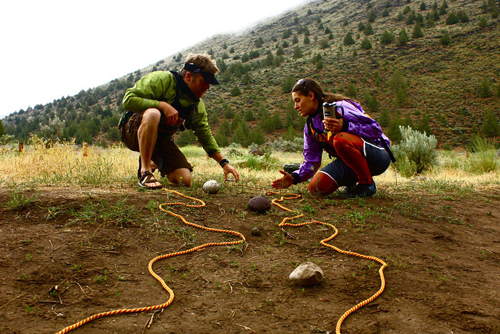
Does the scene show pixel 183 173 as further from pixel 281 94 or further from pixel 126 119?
pixel 281 94

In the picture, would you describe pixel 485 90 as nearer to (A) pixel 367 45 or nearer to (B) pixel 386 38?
(B) pixel 386 38

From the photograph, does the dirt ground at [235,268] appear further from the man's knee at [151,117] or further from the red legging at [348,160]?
the man's knee at [151,117]

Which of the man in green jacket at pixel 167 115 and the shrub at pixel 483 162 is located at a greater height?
the man in green jacket at pixel 167 115

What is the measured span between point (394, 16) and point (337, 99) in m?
60.0

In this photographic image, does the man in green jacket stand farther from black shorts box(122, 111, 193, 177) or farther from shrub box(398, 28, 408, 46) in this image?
shrub box(398, 28, 408, 46)

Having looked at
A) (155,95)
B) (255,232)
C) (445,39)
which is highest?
(155,95)

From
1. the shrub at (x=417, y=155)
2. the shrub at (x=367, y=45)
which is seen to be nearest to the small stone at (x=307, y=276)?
the shrub at (x=417, y=155)

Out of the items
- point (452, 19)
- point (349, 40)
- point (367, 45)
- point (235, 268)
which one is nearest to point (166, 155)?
point (235, 268)

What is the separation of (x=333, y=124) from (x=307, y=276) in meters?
1.78

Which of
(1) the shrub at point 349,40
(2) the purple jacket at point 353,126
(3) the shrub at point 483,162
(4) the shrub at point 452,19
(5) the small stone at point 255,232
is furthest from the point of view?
(1) the shrub at point 349,40

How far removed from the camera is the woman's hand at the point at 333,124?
296 centimetres

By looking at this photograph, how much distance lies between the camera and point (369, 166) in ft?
10.4

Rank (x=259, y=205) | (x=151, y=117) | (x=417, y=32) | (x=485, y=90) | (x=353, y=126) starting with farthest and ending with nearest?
(x=417, y=32) < (x=485, y=90) < (x=151, y=117) < (x=353, y=126) < (x=259, y=205)

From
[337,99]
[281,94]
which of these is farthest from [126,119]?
[281,94]
